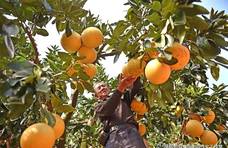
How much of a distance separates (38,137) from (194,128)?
169 centimetres

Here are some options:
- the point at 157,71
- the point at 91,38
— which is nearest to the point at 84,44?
the point at 91,38

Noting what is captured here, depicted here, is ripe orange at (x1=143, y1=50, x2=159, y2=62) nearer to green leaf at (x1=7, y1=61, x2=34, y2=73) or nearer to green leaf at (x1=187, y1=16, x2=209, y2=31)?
green leaf at (x1=187, y1=16, x2=209, y2=31)

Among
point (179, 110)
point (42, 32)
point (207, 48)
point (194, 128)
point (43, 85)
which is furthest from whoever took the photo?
point (179, 110)

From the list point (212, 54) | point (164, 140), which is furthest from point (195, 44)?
point (164, 140)

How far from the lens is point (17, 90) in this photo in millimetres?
1151

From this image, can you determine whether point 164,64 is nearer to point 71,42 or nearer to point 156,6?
point 156,6

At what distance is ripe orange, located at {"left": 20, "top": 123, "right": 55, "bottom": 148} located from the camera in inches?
47.7

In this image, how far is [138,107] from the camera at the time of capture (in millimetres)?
2518

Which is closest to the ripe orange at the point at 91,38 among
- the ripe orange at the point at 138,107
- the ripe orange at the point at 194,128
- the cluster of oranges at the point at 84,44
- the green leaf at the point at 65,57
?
the cluster of oranges at the point at 84,44

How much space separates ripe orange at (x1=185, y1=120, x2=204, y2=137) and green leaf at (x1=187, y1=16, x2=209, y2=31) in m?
1.36

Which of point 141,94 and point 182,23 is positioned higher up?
point 182,23

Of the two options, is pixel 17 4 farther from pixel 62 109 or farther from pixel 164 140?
pixel 164 140

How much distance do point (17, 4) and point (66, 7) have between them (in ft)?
1.02

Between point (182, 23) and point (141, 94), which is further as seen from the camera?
point (141, 94)
